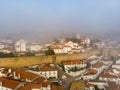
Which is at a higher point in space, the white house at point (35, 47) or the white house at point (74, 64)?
the white house at point (35, 47)

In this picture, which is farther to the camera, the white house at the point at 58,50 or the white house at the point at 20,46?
the white house at the point at 20,46

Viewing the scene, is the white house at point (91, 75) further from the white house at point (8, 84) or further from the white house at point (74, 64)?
the white house at point (8, 84)

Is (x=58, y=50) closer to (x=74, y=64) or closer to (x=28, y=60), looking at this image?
(x=28, y=60)

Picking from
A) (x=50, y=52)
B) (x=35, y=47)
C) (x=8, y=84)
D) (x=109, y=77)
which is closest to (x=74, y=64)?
(x=50, y=52)

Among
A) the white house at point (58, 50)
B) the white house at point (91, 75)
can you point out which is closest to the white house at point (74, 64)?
the white house at point (91, 75)

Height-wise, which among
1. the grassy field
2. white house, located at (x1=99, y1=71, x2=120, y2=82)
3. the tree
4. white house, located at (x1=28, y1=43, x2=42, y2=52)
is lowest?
white house, located at (x1=99, y1=71, x2=120, y2=82)

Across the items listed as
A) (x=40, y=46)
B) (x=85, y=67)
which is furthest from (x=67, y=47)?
(x=85, y=67)

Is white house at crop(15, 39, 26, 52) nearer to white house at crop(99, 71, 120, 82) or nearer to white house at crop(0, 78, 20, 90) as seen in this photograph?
white house at crop(99, 71, 120, 82)

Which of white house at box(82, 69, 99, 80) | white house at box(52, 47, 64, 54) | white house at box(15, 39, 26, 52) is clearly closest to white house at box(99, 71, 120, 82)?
white house at box(82, 69, 99, 80)

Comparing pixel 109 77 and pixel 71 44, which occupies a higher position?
pixel 71 44

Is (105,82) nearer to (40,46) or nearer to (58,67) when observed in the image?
(58,67)

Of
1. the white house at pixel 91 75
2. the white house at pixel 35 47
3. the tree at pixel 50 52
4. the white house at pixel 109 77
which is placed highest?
the white house at pixel 35 47
